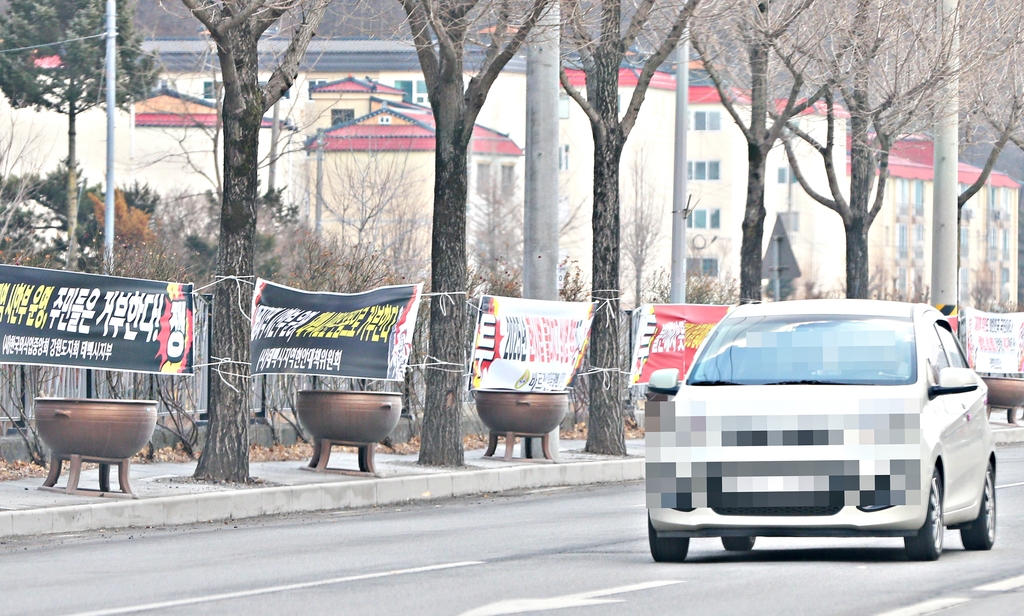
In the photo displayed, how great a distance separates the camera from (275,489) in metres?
15.5

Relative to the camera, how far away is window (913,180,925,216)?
127250mm

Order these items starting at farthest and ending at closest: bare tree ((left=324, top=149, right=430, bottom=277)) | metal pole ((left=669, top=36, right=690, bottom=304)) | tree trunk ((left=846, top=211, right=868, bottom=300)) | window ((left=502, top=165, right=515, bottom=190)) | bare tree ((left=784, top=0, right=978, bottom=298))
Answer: window ((left=502, top=165, right=515, bottom=190)), bare tree ((left=324, top=149, right=430, bottom=277)), tree trunk ((left=846, top=211, right=868, bottom=300)), metal pole ((left=669, top=36, right=690, bottom=304)), bare tree ((left=784, top=0, right=978, bottom=298))

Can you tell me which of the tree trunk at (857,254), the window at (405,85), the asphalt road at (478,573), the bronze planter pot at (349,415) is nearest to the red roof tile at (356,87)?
the window at (405,85)

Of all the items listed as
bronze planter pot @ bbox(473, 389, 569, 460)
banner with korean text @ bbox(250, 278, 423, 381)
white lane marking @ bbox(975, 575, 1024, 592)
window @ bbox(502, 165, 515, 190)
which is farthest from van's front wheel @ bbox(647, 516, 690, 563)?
window @ bbox(502, 165, 515, 190)

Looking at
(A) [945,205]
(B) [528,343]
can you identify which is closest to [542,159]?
(B) [528,343]

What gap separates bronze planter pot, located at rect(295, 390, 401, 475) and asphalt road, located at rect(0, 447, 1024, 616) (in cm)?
268

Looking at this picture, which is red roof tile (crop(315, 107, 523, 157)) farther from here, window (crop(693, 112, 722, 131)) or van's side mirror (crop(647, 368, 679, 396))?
van's side mirror (crop(647, 368, 679, 396))

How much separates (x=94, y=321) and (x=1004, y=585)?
9267 millimetres

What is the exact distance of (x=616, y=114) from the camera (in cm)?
2231

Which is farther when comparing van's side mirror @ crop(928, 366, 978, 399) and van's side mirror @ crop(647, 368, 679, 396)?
van's side mirror @ crop(647, 368, 679, 396)

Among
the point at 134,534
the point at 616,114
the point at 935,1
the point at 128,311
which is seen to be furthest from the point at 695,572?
the point at 935,1

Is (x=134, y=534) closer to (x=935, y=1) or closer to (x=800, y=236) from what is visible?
(x=935, y=1)

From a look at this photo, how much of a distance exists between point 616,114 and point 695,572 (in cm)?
1276

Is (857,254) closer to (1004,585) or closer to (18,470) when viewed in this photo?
(18,470)
